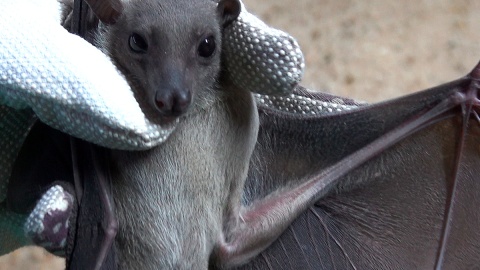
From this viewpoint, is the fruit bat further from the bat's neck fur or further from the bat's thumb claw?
the bat's thumb claw

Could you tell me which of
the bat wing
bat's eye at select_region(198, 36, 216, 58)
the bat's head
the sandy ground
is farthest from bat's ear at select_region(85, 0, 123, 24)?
the sandy ground

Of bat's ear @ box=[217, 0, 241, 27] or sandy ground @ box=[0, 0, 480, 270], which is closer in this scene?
bat's ear @ box=[217, 0, 241, 27]

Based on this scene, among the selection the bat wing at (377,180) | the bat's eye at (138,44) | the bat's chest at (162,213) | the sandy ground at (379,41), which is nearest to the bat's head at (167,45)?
the bat's eye at (138,44)

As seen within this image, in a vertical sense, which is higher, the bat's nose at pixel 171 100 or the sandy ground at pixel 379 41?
the sandy ground at pixel 379 41

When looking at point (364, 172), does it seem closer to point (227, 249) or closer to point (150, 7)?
point (227, 249)

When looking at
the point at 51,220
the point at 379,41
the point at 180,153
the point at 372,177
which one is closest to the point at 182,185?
the point at 180,153

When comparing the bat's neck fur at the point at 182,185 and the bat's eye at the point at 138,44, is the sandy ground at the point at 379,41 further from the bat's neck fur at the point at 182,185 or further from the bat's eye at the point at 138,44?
the bat's eye at the point at 138,44

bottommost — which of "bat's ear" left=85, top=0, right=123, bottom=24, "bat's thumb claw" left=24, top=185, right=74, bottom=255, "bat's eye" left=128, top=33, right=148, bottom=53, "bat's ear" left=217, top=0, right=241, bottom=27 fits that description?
"bat's thumb claw" left=24, top=185, right=74, bottom=255

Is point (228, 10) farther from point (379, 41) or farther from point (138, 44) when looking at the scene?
point (379, 41)
